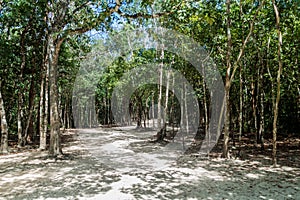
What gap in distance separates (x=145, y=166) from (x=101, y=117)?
124 ft

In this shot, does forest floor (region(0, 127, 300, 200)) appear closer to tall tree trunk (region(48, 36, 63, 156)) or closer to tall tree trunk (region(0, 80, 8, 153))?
tall tree trunk (region(48, 36, 63, 156))

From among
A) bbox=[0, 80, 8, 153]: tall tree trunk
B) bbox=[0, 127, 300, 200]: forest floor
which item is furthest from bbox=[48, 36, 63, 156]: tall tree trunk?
bbox=[0, 80, 8, 153]: tall tree trunk

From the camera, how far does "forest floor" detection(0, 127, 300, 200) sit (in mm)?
6027

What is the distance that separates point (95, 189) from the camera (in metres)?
6.30

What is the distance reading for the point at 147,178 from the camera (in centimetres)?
729

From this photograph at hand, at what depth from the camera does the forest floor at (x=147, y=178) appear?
6.03m

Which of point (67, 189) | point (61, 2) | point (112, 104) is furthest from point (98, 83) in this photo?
point (67, 189)

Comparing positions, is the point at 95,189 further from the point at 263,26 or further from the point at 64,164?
the point at 263,26

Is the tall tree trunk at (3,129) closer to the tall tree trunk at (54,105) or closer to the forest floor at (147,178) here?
the forest floor at (147,178)

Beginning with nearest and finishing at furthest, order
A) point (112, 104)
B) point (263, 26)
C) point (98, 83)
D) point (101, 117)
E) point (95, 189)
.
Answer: point (95, 189) → point (263, 26) → point (98, 83) → point (112, 104) → point (101, 117)

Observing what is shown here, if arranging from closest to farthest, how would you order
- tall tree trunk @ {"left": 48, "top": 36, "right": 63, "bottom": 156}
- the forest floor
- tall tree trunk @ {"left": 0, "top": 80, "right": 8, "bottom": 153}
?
the forest floor, tall tree trunk @ {"left": 48, "top": 36, "right": 63, "bottom": 156}, tall tree trunk @ {"left": 0, "top": 80, "right": 8, "bottom": 153}

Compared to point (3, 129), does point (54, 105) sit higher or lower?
higher

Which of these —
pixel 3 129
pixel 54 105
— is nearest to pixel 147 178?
pixel 54 105

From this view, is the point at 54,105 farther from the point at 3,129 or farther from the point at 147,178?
the point at 147,178
